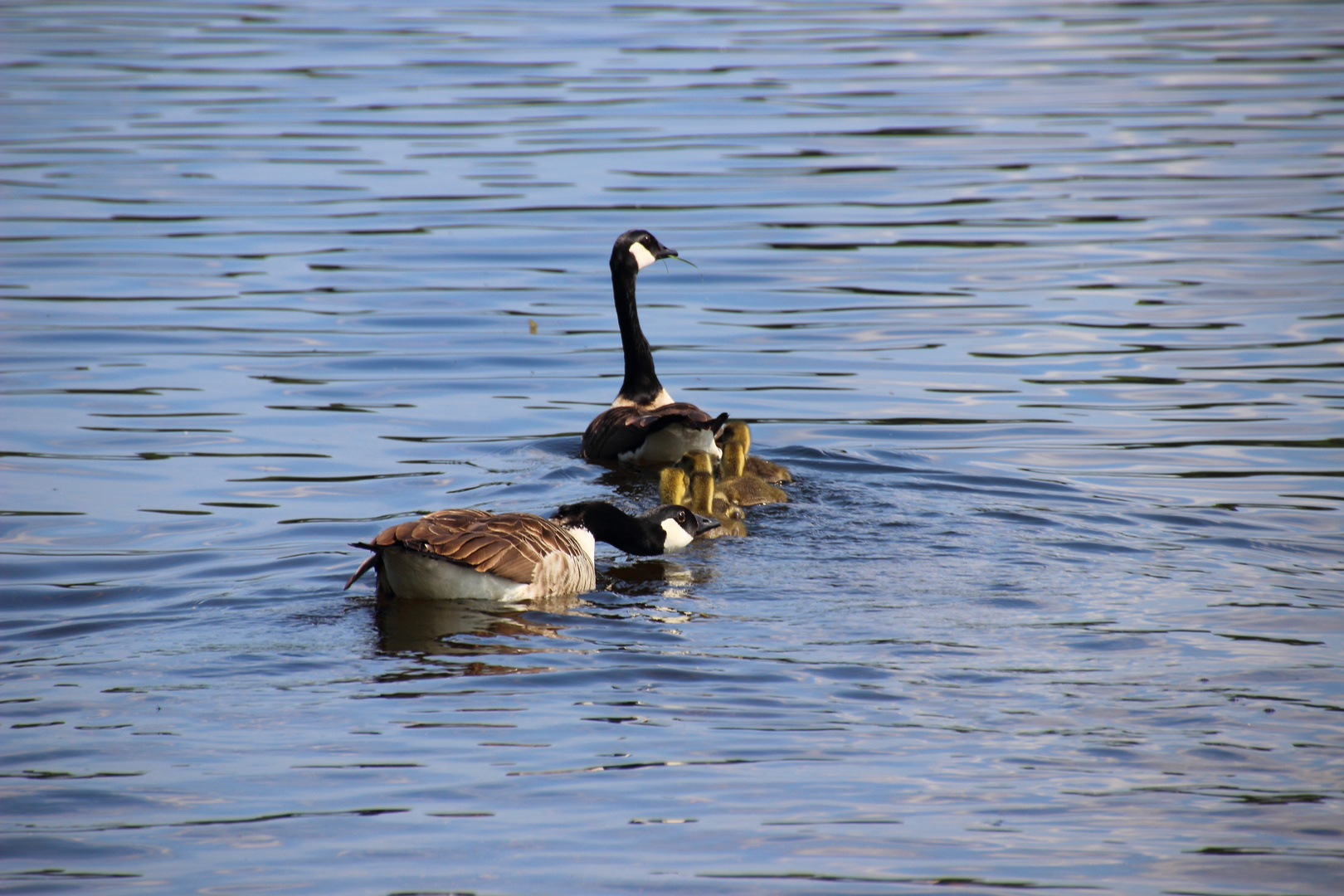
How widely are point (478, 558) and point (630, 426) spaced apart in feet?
11.9

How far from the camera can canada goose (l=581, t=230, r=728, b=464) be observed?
A: 11.3 meters

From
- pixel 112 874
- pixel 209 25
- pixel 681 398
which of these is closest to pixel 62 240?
pixel 681 398

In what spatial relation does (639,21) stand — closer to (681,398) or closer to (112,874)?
(681,398)

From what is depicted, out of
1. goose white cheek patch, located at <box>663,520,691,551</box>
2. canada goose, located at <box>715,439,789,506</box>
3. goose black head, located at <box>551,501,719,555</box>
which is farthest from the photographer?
canada goose, located at <box>715,439,789,506</box>

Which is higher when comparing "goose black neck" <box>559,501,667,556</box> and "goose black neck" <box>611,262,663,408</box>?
"goose black neck" <box>611,262,663,408</box>

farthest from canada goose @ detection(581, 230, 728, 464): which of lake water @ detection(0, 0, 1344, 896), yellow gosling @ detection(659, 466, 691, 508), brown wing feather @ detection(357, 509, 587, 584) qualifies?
brown wing feather @ detection(357, 509, 587, 584)

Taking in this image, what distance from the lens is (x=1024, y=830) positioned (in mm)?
5621

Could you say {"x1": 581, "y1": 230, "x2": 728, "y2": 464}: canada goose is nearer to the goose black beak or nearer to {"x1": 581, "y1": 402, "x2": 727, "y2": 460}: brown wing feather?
{"x1": 581, "y1": 402, "x2": 727, "y2": 460}: brown wing feather

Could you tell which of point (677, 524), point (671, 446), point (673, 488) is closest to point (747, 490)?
point (673, 488)

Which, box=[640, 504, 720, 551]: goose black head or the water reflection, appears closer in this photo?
the water reflection

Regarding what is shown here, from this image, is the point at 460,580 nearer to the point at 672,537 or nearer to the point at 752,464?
the point at 672,537

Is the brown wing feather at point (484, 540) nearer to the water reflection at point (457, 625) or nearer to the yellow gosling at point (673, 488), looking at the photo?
the water reflection at point (457, 625)

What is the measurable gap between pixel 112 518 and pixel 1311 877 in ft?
25.5

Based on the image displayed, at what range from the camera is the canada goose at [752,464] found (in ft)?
36.3
